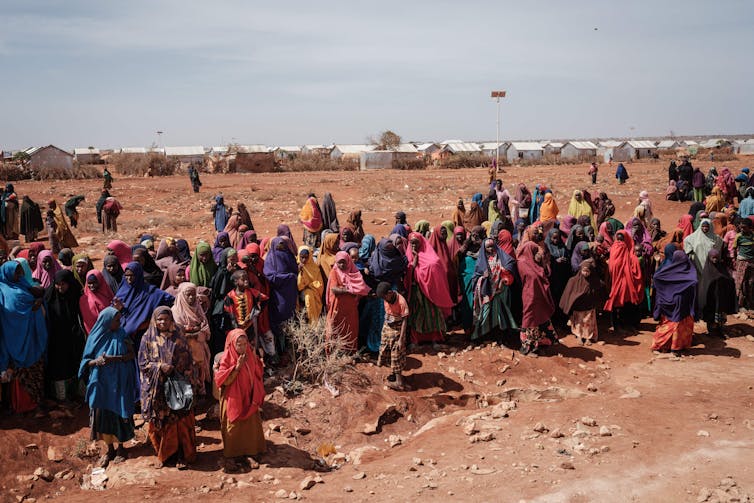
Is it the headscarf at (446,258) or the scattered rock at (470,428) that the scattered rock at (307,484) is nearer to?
the scattered rock at (470,428)

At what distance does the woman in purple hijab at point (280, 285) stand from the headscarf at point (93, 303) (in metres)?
1.61

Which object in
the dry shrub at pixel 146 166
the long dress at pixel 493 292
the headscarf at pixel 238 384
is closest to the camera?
the headscarf at pixel 238 384

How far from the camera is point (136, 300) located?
5262mm

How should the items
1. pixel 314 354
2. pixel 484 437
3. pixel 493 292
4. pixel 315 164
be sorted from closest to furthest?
pixel 484 437, pixel 314 354, pixel 493 292, pixel 315 164

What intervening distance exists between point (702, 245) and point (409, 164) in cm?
3669

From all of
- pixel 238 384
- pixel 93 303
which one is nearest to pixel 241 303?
pixel 238 384

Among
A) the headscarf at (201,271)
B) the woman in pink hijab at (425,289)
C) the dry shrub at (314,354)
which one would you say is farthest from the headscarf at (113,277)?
the woman in pink hijab at (425,289)

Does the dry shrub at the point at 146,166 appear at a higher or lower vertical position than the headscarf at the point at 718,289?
higher

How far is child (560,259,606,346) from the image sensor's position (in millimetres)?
7270

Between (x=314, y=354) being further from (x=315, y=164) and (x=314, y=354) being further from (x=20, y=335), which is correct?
(x=315, y=164)

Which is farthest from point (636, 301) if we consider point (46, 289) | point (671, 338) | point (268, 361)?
point (46, 289)

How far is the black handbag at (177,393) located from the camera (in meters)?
4.59

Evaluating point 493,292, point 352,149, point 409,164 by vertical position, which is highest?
point 352,149

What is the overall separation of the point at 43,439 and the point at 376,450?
2916 mm
